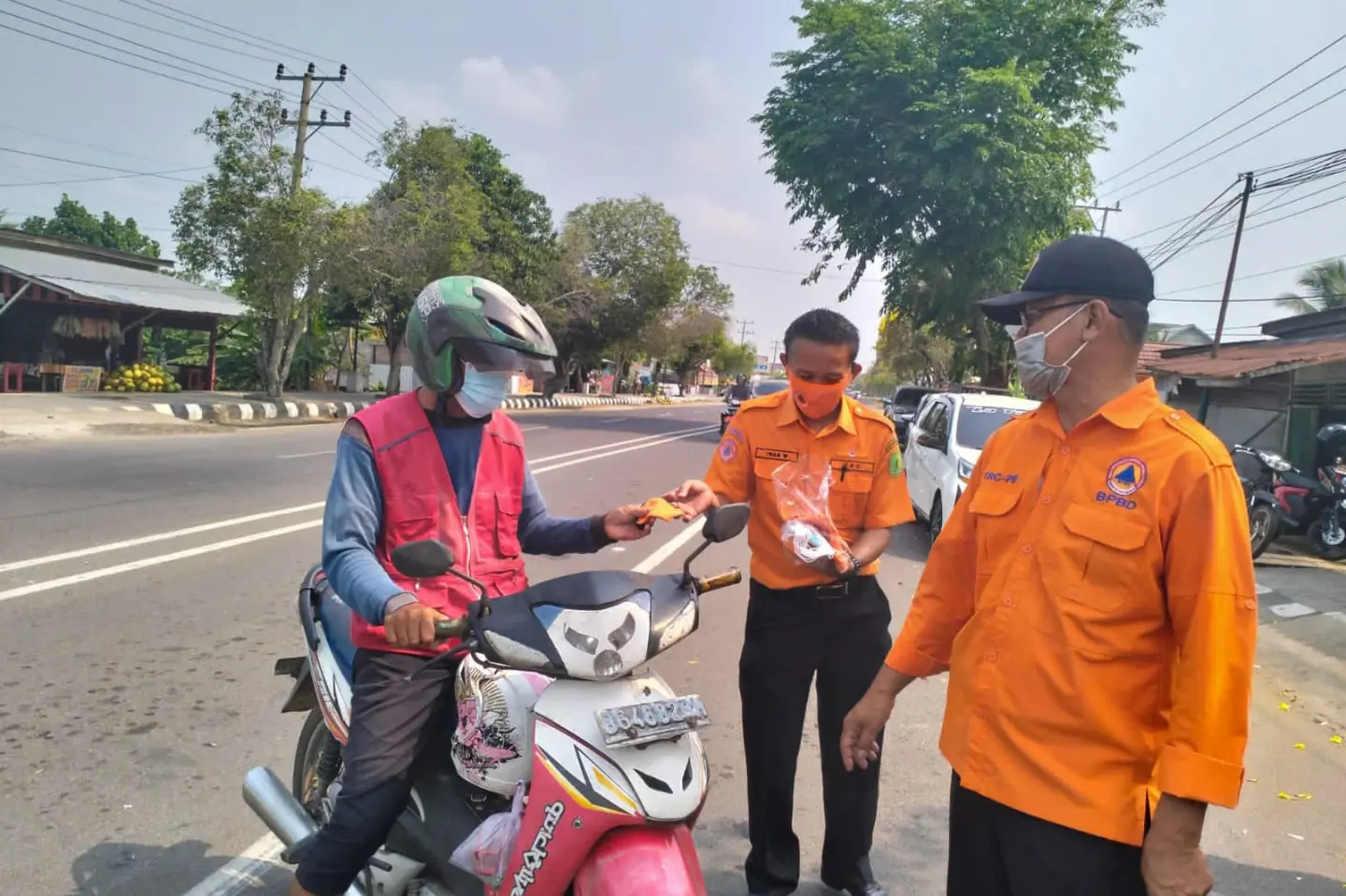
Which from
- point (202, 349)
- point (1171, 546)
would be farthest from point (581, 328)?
point (1171, 546)

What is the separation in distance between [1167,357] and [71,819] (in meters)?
21.6

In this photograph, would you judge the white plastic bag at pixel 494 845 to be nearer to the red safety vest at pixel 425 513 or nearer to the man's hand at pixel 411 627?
the man's hand at pixel 411 627

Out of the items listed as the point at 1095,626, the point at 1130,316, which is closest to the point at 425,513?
the point at 1095,626

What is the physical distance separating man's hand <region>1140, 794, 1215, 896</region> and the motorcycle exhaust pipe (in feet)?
6.96

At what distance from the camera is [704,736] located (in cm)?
437

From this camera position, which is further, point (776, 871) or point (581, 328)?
point (581, 328)

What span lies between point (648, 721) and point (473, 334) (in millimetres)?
1079

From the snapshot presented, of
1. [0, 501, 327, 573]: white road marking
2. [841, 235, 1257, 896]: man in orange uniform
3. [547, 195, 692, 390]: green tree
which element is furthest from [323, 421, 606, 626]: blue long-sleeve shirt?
[547, 195, 692, 390]: green tree

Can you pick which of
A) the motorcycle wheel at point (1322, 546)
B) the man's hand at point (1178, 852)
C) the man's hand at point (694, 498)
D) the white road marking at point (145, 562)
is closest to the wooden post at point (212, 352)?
the white road marking at point (145, 562)

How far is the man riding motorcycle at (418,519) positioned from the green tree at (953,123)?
20.4 meters

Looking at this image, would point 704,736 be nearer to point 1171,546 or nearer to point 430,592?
point 430,592

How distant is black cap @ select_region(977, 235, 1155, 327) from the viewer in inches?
73.4

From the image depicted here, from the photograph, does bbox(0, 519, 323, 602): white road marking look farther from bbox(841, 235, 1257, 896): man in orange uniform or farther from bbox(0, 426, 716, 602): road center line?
bbox(841, 235, 1257, 896): man in orange uniform

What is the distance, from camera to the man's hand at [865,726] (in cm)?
228
